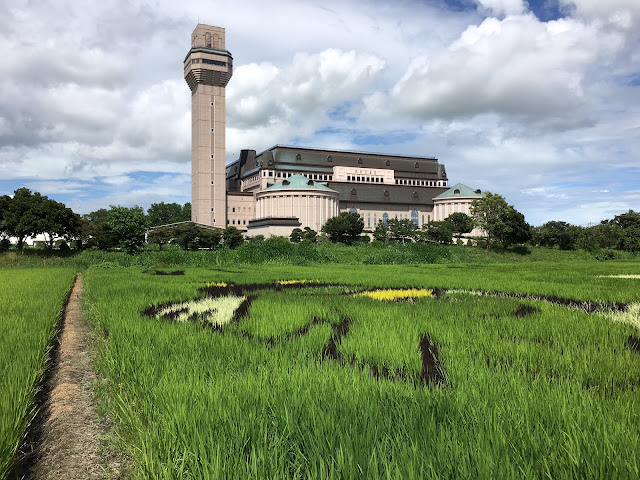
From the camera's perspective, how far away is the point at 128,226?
4431 cm

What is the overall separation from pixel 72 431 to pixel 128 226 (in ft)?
146

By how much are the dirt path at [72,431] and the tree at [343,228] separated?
71.5 m

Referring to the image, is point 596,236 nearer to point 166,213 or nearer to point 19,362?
point 19,362

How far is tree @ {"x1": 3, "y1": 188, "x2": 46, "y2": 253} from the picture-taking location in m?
41.2

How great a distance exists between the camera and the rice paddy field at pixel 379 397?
6.74 ft

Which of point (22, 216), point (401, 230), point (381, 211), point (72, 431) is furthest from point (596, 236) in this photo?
point (22, 216)

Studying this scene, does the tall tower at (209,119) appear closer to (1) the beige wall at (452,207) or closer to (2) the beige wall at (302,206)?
(2) the beige wall at (302,206)

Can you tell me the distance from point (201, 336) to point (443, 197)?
332 feet

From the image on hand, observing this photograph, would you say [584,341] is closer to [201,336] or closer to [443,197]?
[201,336]

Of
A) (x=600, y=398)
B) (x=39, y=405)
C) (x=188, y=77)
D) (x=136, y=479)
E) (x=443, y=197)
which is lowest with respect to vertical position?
(x=39, y=405)

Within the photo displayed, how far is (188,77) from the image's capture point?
3479 inches

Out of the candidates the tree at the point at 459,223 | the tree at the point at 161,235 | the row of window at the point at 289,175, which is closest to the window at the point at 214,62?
the row of window at the point at 289,175

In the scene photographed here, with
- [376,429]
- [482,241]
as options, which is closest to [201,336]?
[376,429]

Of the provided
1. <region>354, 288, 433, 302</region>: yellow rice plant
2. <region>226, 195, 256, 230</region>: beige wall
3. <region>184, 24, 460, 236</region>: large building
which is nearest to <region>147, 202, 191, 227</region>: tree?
<region>184, 24, 460, 236</region>: large building
